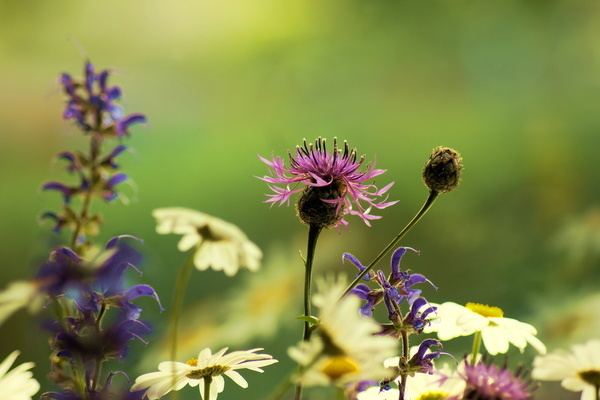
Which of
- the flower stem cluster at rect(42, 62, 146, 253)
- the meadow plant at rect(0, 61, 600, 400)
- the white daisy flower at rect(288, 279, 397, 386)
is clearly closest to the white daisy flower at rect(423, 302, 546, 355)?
the meadow plant at rect(0, 61, 600, 400)

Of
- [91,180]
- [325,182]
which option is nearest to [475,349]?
[325,182]

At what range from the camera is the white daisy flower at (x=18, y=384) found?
299 mm

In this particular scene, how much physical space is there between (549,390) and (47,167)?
43.1 inches

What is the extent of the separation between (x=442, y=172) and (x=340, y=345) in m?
0.17

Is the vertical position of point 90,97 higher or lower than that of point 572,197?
lower

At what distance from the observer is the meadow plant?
235mm

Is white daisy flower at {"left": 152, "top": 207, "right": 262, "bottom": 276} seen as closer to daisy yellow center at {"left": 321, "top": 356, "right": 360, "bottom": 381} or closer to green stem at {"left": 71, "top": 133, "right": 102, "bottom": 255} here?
daisy yellow center at {"left": 321, "top": 356, "right": 360, "bottom": 381}

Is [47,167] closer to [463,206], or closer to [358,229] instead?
[358,229]

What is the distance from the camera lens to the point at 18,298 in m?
0.24

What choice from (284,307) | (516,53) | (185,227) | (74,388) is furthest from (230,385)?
(185,227)

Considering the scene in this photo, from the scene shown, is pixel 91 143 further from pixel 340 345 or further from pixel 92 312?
pixel 340 345

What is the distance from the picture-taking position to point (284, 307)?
1.50 metres

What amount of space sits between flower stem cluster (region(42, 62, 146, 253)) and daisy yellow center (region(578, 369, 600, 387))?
12.9 inches

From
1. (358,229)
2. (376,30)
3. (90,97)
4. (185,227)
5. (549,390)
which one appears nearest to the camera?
(185,227)
